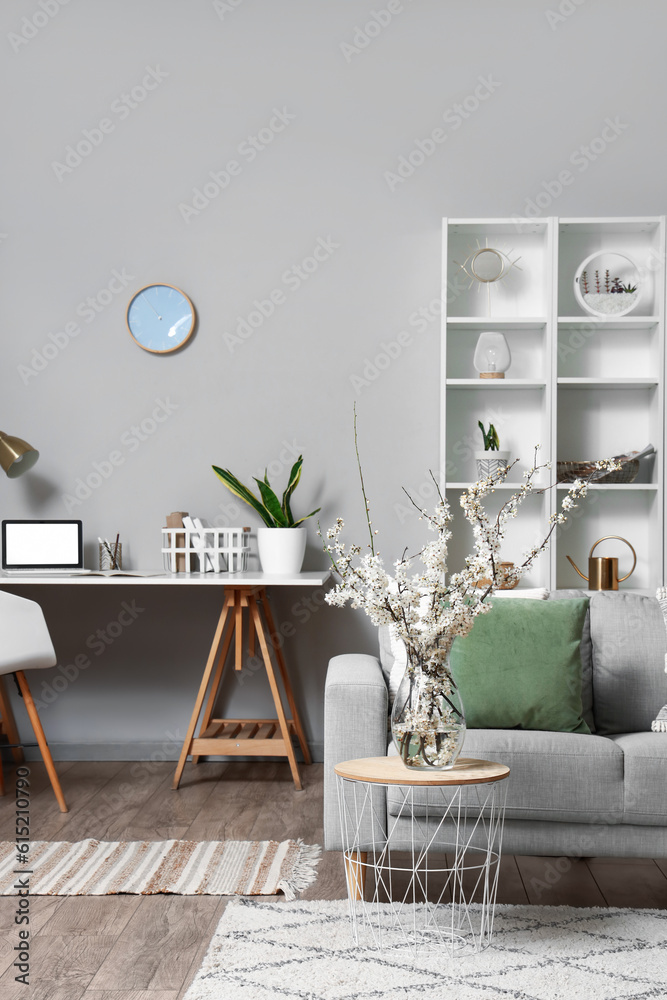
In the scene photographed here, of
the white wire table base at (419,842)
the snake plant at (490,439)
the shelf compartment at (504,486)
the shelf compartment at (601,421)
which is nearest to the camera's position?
the white wire table base at (419,842)

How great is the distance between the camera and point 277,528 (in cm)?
345

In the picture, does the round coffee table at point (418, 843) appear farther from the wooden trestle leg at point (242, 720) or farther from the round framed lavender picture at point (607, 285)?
the round framed lavender picture at point (607, 285)

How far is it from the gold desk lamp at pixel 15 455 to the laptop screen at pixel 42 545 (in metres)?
0.23

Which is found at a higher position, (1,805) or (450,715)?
(450,715)

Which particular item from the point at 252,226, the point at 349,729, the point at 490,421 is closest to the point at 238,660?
the point at 349,729

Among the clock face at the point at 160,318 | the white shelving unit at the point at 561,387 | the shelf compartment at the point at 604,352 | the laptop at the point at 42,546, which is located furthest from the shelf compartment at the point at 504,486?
the laptop at the point at 42,546

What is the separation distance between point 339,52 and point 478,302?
3.97ft

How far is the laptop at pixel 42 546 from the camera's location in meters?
3.52

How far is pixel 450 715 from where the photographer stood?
75.9 inches

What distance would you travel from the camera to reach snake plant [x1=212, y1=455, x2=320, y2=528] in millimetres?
3471

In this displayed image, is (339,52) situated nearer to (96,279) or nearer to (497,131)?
(497,131)

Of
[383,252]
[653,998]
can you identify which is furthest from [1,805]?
[383,252]

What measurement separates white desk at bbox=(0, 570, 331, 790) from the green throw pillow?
2.88ft

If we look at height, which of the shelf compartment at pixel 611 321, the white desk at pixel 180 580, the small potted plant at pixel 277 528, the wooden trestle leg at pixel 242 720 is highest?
the shelf compartment at pixel 611 321
